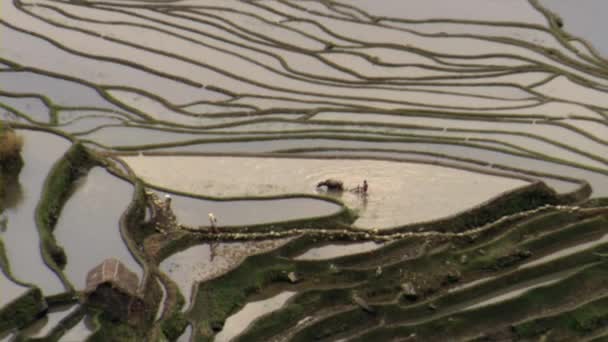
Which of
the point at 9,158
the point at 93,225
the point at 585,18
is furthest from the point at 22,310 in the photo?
the point at 585,18

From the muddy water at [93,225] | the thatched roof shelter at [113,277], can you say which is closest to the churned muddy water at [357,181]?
the muddy water at [93,225]

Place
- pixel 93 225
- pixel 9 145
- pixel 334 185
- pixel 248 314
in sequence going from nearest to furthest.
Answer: pixel 248 314
pixel 93 225
pixel 9 145
pixel 334 185

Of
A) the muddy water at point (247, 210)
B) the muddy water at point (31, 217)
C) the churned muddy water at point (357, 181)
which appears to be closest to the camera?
the muddy water at point (31, 217)

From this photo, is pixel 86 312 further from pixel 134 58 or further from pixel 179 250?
pixel 134 58

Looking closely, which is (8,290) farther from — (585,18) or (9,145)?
(585,18)

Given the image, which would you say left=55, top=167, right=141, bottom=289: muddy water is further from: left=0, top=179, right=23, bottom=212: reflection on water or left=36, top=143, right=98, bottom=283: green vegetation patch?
left=0, top=179, right=23, bottom=212: reflection on water

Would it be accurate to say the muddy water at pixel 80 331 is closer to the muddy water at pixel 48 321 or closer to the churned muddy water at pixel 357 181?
the muddy water at pixel 48 321
